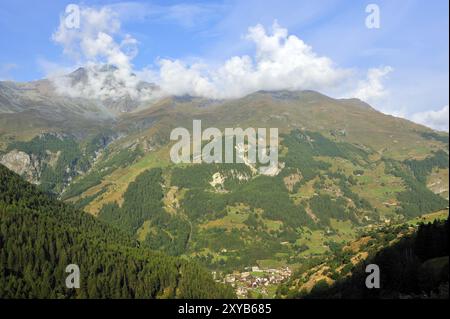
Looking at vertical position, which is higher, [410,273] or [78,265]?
[78,265]

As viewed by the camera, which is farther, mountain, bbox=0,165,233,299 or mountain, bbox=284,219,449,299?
mountain, bbox=0,165,233,299

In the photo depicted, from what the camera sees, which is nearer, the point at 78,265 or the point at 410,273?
the point at 410,273

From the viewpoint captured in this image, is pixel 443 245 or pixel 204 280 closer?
pixel 443 245

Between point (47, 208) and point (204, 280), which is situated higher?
point (47, 208)

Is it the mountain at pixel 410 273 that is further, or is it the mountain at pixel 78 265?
the mountain at pixel 78 265
